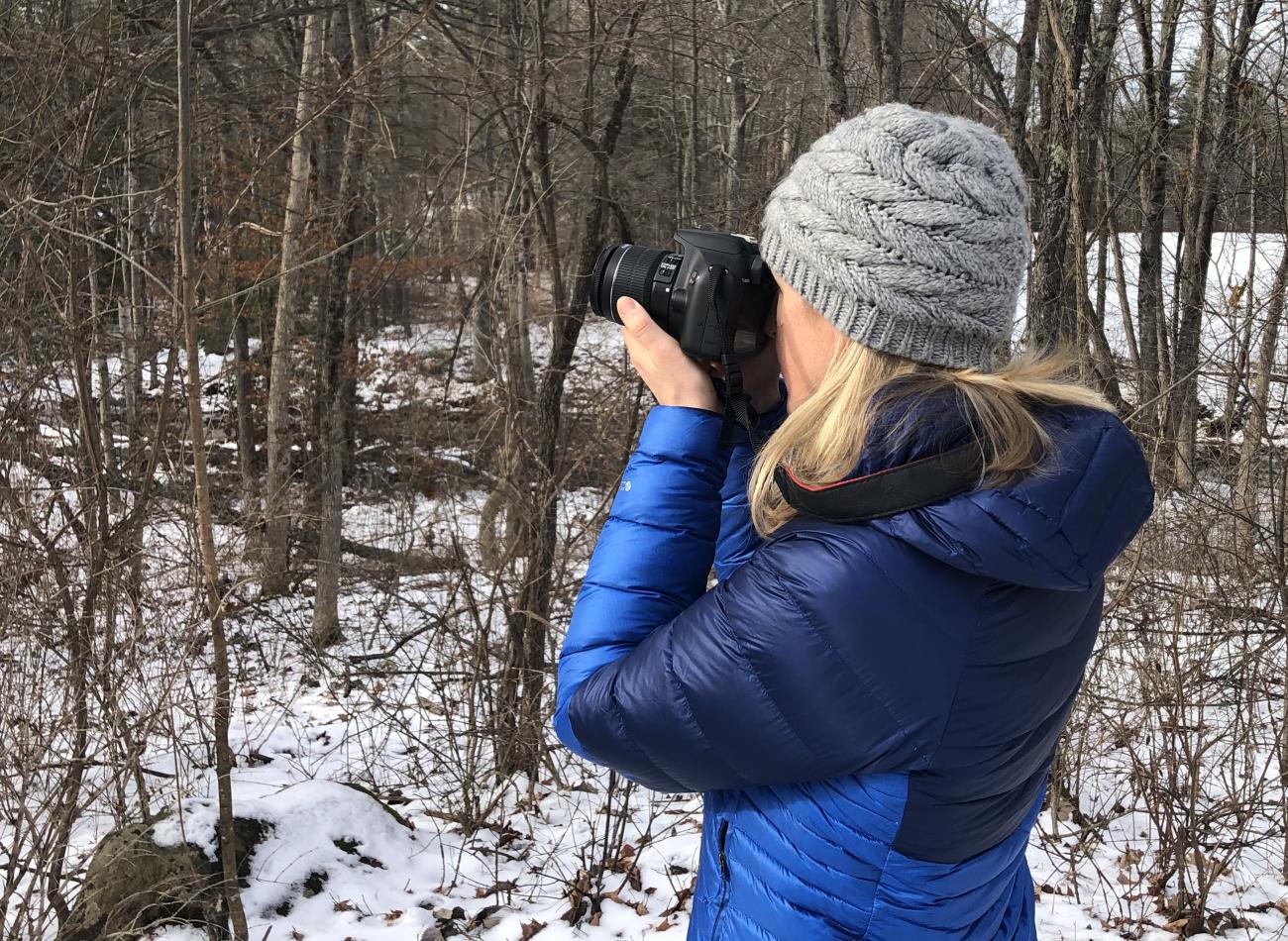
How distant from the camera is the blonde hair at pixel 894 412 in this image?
96 cm

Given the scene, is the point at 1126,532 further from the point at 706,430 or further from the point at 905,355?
the point at 706,430

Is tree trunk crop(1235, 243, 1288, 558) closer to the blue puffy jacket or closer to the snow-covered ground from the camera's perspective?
the snow-covered ground

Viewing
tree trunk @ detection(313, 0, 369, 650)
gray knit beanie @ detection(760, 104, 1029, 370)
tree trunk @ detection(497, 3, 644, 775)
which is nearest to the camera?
gray knit beanie @ detection(760, 104, 1029, 370)

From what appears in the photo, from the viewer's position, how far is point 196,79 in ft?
20.9

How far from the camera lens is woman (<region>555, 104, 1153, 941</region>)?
3.04ft

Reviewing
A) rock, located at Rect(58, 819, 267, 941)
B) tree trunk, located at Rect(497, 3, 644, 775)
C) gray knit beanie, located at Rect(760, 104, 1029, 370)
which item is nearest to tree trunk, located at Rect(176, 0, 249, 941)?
rock, located at Rect(58, 819, 267, 941)

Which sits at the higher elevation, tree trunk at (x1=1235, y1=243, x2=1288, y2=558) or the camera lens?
the camera lens

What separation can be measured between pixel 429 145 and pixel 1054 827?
9.15 metres

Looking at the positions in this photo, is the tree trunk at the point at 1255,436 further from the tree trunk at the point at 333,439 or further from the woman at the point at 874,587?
the tree trunk at the point at 333,439

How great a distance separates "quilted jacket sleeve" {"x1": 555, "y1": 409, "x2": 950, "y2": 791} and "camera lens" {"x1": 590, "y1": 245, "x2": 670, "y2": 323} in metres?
0.41

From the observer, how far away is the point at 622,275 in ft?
4.70

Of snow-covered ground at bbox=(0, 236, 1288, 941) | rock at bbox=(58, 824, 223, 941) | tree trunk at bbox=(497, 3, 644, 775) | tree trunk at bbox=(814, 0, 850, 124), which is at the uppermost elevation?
tree trunk at bbox=(814, 0, 850, 124)

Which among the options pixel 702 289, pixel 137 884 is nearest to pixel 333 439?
pixel 137 884

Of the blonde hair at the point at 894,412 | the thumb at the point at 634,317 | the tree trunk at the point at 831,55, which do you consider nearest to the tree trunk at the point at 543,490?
the tree trunk at the point at 831,55
